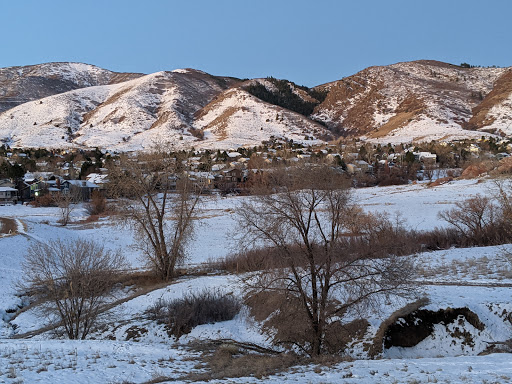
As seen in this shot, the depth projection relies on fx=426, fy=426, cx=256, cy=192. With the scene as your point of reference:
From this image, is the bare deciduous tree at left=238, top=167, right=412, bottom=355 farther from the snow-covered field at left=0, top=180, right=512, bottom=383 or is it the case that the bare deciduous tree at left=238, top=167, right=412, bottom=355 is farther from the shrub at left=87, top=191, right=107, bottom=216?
the shrub at left=87, top=191, right=107, bottom=216

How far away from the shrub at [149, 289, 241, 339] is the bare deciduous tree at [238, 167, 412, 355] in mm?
5587

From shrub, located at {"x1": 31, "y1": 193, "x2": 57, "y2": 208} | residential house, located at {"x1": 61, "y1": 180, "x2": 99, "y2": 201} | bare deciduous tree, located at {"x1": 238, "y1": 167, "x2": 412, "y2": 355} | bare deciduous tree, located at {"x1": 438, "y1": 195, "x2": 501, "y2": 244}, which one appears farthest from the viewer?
residential house, located at {"x1": 61, "y1": 180, "x2": 99, "y2": 201}

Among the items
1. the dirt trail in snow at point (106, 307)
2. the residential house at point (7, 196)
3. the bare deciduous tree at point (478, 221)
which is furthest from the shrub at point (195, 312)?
the residential house at point (7, 196)

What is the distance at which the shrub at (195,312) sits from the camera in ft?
67.4

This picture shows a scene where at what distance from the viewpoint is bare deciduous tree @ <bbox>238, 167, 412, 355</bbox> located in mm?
14453

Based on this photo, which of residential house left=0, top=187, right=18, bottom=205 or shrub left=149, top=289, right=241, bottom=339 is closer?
shrub left=149, top=289, right=241, bottom=339

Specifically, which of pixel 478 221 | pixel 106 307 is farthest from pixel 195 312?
pixel 478 221

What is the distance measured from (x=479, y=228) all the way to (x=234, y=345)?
27.5 m

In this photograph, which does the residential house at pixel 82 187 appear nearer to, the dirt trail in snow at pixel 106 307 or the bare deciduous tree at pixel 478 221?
the dirt trail in snow at pixel 106 307

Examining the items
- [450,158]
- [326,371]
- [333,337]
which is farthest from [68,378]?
[450,158]

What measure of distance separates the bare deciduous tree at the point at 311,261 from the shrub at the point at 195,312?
5587 mm

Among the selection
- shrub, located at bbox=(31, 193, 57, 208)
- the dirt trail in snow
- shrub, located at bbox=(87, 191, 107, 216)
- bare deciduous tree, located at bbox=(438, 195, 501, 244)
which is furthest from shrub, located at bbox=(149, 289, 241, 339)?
shrub, located at bbox=(31, 193, 57, 208)

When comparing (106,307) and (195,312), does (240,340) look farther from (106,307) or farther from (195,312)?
(106,307)

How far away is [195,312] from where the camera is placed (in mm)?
20969
